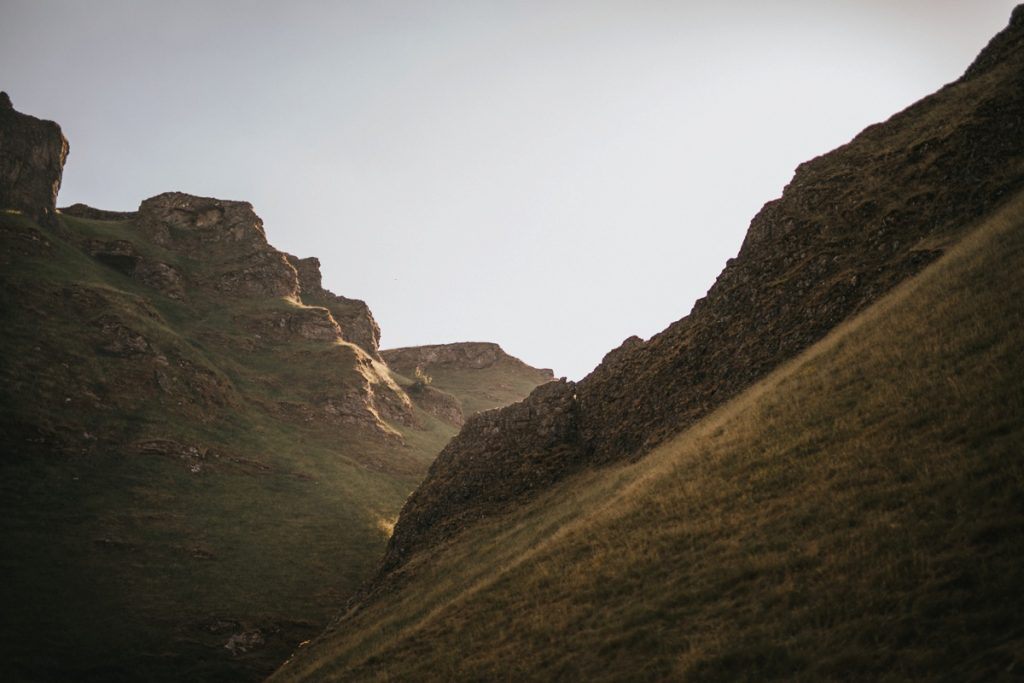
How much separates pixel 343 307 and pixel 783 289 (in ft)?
369

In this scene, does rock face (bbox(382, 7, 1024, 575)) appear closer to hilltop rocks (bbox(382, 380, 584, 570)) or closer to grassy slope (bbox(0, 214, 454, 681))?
hilltop rocks (bbox(382, 380, 584, 570))

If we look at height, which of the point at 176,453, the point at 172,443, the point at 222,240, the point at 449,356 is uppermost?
the point at 222,240

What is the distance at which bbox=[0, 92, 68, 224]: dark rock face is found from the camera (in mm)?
84188

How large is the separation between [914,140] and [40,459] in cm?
7406

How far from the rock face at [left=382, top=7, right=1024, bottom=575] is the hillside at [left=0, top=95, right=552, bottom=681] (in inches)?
618

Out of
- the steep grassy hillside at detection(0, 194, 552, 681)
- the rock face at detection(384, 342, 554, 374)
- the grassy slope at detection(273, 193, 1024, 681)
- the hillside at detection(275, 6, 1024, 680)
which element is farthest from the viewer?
the rock face at detection(384, 342, 554, 374)

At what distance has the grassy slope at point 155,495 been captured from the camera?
37844 millimetres

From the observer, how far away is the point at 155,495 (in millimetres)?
55969

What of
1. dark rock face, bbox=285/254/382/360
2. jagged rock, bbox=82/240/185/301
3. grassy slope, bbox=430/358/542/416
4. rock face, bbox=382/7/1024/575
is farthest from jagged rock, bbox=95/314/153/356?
grassy slope, bbox=430/358/542/416

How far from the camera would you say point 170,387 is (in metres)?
Result: 72.1

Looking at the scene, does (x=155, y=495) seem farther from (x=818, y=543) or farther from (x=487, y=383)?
(x=487, y=383)

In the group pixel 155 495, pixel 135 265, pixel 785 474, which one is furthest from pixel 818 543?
pixel 135 265

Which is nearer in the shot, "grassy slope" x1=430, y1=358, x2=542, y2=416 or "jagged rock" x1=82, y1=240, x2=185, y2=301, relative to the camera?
"jagged rock" x1=82, y1=240, x2=185, y2=301

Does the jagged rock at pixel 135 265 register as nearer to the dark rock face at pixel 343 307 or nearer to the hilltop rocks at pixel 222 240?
the hilltop rocks at pixel 222 240
